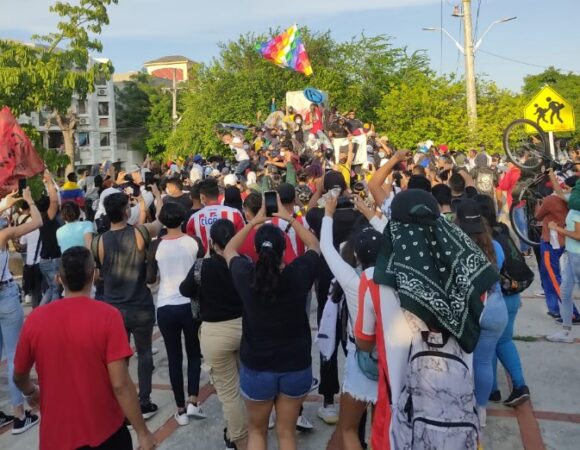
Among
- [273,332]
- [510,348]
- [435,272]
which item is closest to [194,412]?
[273,332]

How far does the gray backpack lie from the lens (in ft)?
7.38

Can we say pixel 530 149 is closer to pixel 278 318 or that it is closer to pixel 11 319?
pixel 278 318

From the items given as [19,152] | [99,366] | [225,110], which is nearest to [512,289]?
[99,366]

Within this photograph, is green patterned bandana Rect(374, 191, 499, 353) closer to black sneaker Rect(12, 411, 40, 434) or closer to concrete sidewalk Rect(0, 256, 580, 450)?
concrete sidewalk Rect(0, 256, 580, 450)

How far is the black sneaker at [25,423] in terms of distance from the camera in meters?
4.39

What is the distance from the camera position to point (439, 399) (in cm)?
225

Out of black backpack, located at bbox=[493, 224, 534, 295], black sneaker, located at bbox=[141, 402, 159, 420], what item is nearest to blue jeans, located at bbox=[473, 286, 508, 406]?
black backpack, located at bbox=[493, 224, 534, 295]

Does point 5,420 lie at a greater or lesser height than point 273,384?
lesser

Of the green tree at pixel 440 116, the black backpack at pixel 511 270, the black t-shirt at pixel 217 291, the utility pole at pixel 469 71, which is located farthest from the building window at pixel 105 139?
the black backpack at pixel 511 270

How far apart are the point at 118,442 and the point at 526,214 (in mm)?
8049

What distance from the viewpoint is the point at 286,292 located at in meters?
3.02

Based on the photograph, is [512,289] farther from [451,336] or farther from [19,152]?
[19,152]

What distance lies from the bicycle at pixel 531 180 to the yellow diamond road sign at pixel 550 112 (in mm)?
263

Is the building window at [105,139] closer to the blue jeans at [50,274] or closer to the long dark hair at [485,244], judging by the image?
the blue jeans at [50,274]
